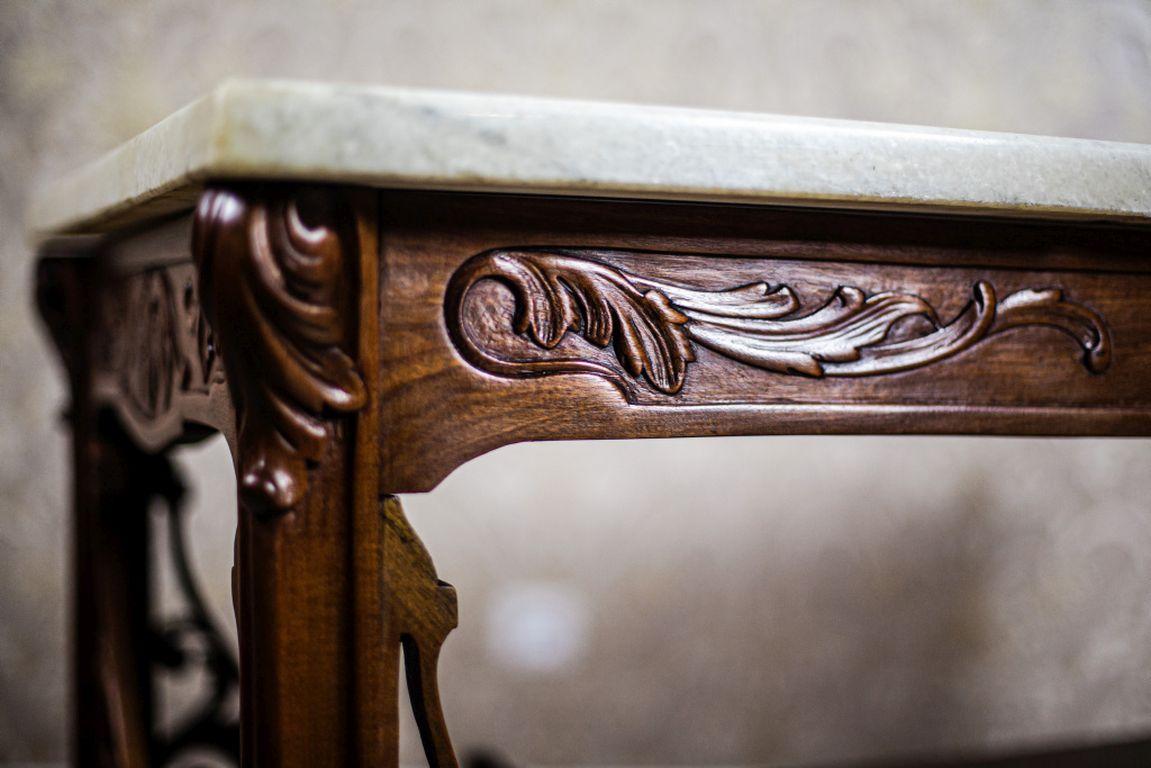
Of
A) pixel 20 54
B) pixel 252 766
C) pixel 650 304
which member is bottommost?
pixel 252 766

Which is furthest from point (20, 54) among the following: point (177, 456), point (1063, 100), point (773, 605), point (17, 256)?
point (1063, 100)

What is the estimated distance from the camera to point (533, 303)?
0.42 m

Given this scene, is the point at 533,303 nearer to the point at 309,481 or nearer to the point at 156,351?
the point at 309,481

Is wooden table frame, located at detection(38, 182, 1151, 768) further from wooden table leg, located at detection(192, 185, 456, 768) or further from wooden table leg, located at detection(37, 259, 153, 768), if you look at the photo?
wooden table leg, located at detection(37, 259, 153, 768)

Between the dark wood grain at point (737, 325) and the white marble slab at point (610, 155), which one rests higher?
the white marble slab at point (610, 155)

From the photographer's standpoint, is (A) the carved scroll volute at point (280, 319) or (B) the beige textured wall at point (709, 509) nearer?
(A) the carved scroll volute at point (280, 319)

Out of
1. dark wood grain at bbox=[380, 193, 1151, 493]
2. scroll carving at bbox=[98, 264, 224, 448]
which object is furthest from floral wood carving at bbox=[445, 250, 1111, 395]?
scroll carving at bbox=[98, 264, 224, 448]

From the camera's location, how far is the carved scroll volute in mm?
363

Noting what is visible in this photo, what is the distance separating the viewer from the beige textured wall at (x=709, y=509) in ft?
3.85

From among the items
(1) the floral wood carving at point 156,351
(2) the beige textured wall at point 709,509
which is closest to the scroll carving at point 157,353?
(1) the floral wood carving at point 156,351

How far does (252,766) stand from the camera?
400mm

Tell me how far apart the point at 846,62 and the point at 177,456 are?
1003 mm

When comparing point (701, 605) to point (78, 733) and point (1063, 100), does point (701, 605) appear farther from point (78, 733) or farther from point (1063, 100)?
point (1063, 100)

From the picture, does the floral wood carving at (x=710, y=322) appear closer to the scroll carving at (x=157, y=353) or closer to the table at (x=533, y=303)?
the table at (x=533, y=303)
